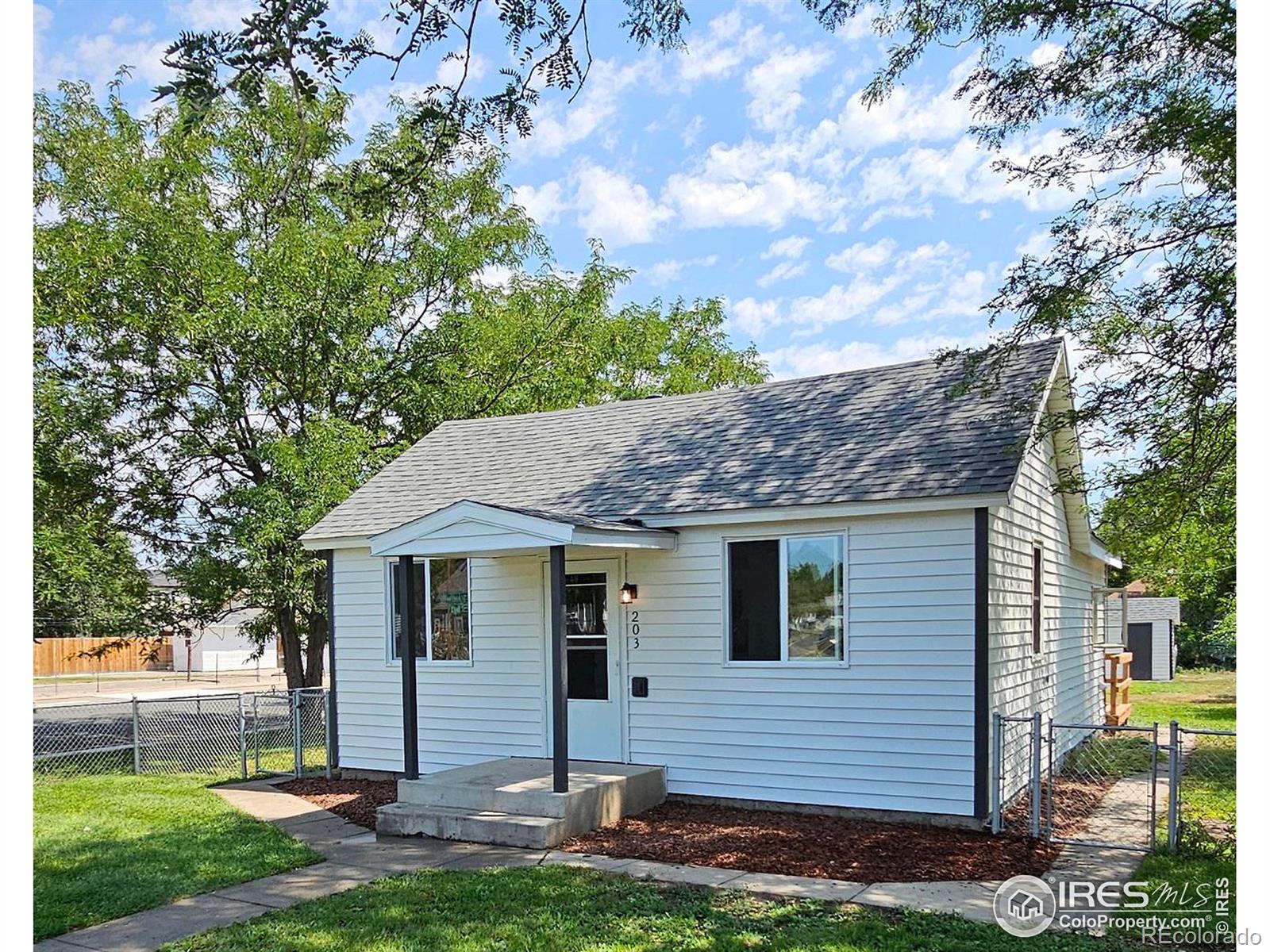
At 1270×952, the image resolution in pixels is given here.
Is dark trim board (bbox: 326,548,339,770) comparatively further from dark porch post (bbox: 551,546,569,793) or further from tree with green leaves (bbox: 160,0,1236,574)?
tree with green leaves (bbox: 160,0,1236,574)

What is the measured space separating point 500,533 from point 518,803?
243 centimetres

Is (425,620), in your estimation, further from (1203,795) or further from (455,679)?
(1203,795)

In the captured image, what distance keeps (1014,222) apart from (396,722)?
346 inches

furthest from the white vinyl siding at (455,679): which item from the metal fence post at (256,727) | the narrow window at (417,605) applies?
the metal fence post at (256,727)

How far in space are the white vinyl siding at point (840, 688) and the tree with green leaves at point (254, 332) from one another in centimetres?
798

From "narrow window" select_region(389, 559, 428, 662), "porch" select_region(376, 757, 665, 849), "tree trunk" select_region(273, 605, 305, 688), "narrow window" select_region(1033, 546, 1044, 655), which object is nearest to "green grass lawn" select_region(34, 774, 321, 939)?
"porch" select_region(376, 757, 665, 849)

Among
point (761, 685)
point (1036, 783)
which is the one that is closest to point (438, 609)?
point (761, 685)

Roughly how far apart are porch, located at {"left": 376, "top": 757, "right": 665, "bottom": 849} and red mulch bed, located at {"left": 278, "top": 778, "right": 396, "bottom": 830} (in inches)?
31.3

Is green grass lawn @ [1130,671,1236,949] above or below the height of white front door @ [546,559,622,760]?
below

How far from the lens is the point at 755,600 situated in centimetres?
981

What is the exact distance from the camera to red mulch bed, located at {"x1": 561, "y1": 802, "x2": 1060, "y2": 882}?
24.1 ft

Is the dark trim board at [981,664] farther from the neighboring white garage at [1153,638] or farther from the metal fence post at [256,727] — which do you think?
the neighboring white garage at [1153,638]

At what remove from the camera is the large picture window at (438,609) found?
11656 mm
